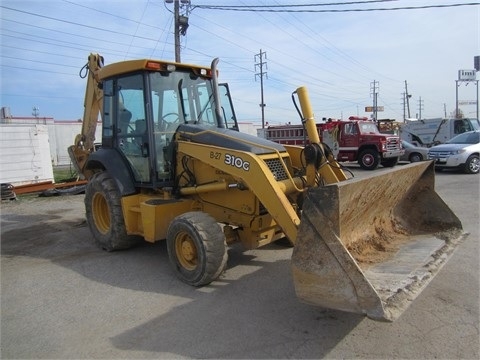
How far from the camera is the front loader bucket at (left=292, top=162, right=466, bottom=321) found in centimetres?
327

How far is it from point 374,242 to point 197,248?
199 centimetres

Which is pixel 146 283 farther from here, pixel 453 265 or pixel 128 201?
pixel 453 265

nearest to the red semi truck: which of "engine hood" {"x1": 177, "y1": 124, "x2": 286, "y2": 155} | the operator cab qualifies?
the operator cab

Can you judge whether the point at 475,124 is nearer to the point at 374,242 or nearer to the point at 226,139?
the point at 374,242

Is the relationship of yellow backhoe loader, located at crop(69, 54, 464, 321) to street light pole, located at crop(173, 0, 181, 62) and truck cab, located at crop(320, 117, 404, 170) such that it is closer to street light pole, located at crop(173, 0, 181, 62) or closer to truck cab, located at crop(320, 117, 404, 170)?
street light pole, located at crop(173, 0, 181, 62)

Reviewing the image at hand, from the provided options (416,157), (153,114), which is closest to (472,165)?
(416,157)

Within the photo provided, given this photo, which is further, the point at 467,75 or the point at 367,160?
the point at 467,75

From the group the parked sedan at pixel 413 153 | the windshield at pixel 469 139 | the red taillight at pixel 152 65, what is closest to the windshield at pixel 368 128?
the parked sedan at pixel 413 153

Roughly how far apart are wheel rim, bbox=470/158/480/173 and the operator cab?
45.0 ft

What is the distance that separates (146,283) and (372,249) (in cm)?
270

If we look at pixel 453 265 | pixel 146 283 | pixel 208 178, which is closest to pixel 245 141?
pixel 208 178

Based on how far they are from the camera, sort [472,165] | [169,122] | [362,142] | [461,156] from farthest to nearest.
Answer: [362,142], [472,165], [461,156], [169,122]

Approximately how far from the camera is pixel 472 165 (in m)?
16.8

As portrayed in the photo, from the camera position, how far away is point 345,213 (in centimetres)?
390
